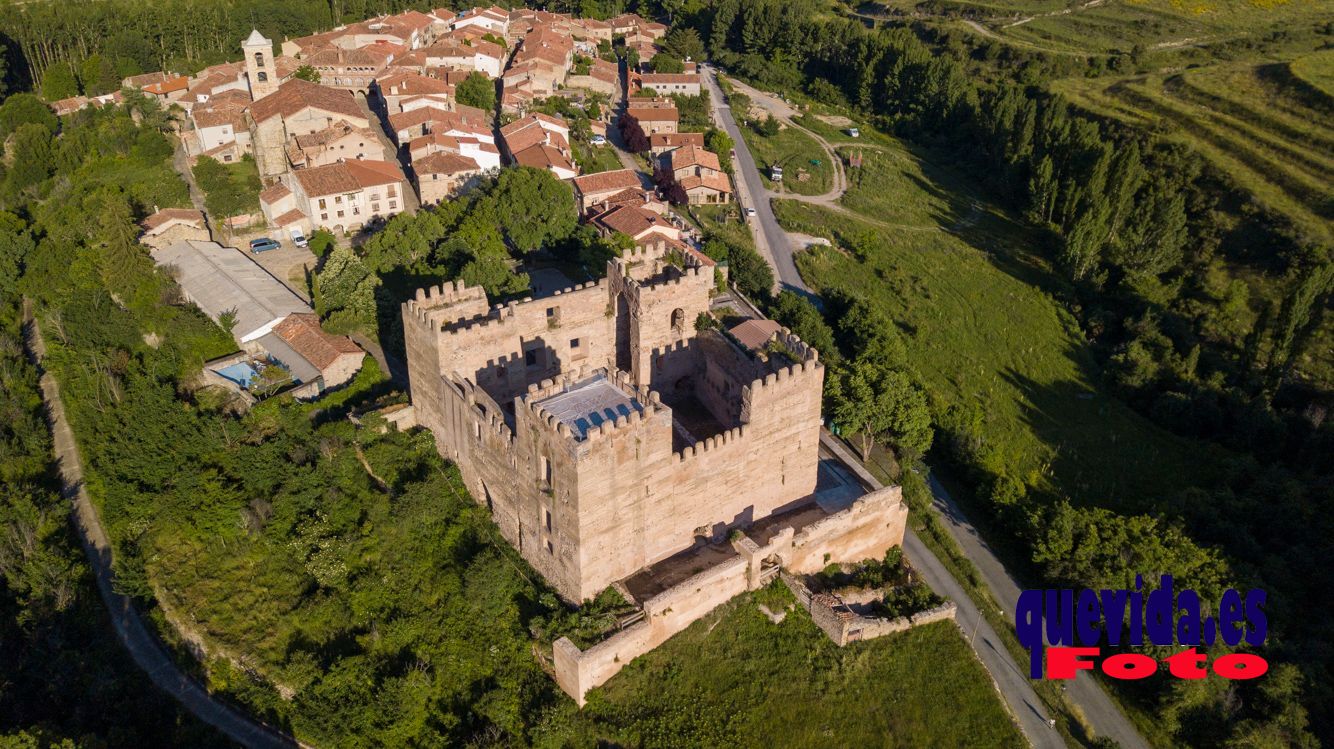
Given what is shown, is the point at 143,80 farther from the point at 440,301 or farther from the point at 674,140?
the point at 440,301

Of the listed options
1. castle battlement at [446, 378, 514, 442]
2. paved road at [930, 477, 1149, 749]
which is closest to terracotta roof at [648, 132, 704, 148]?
paved road at [930, 477, 1149, 749]

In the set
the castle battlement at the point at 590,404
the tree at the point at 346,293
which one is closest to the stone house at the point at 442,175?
the tree at the point at 346,293

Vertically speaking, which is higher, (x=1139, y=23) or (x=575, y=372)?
(x=1139, y=23)

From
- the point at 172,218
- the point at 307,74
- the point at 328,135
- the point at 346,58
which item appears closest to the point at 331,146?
the point at 328,135

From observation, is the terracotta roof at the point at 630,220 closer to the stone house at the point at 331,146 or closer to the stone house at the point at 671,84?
the stone house at the point at 331,146

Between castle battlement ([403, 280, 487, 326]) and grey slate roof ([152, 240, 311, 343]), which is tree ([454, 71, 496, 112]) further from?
castle battlement ([403, 280, 487, 326])
